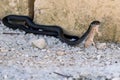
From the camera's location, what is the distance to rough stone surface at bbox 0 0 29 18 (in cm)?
455

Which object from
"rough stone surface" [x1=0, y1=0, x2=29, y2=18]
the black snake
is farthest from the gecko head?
"rough stone surface" [x1=0, y1=0, x2=29, y2=18]

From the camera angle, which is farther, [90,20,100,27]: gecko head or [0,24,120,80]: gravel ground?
[90,20,100,27]: gecko head

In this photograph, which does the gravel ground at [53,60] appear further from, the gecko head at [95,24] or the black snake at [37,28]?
the gecko head at [95,24]

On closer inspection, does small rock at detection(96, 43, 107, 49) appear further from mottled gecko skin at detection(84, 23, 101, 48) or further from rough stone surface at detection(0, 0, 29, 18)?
rough stone surface at detection(0, 0, 29, 18)

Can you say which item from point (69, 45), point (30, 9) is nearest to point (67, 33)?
point (69, 45)

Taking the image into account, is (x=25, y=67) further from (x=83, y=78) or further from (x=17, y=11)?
(x=17, y=11)

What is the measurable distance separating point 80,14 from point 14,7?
817 millimetres

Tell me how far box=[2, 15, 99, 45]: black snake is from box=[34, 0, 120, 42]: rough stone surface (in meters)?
0.06

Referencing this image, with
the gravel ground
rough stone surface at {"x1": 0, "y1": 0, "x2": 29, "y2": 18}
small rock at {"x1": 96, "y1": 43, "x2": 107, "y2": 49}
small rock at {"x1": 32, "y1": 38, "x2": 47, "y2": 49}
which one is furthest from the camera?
rough stone surface at {"x1": 0, "y1": 0, "x2": 29, "y2": 18}

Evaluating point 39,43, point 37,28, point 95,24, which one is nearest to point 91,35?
point 95,24

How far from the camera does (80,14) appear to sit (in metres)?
4.27

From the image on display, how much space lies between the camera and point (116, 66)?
374 cm

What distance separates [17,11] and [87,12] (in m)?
0.86

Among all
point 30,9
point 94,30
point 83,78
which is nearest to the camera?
point 83,78
